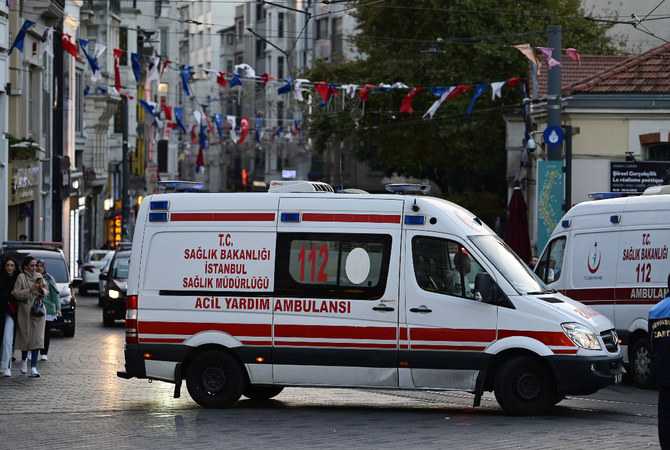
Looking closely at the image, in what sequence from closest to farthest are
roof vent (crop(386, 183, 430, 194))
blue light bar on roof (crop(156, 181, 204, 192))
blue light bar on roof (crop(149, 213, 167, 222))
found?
blue light bar on roof (crop(149, 213, 167, 222))
roof vent (crop(386, 183, 430, 194))
blue light bar on roof (crop(156, 181, 204, 192))

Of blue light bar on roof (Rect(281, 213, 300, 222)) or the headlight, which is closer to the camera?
the headlight

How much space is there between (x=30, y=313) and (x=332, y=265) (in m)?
6.34

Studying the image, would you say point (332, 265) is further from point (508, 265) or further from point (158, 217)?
point (158, 217)

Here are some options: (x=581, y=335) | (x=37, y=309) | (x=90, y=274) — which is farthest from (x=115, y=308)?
(x=581, y=335)

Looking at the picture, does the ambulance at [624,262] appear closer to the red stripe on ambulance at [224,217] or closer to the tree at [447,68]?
the red stripe on ambulance at [224,217]

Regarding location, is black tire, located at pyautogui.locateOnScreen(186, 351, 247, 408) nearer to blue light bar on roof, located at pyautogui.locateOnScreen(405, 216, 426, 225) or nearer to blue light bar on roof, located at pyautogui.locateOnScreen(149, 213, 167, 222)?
blue light bar on roof, located at pyautogui.locateOnScreen(149, 213, 167, 222)

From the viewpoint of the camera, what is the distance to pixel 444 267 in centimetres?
1414

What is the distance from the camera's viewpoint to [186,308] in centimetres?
1450

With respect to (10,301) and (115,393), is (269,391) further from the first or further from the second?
(10,301)

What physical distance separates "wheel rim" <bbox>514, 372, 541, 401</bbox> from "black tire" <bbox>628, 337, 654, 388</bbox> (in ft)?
12.7

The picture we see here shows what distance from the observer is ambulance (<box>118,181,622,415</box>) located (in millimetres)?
13836

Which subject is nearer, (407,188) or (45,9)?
(407,188)

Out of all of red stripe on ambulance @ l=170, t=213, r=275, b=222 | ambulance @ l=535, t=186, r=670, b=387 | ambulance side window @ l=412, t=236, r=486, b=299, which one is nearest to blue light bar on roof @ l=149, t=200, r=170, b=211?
red stripe on ambulance @ l=170, t=213, r=275, b=222

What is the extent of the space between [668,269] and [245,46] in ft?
317
